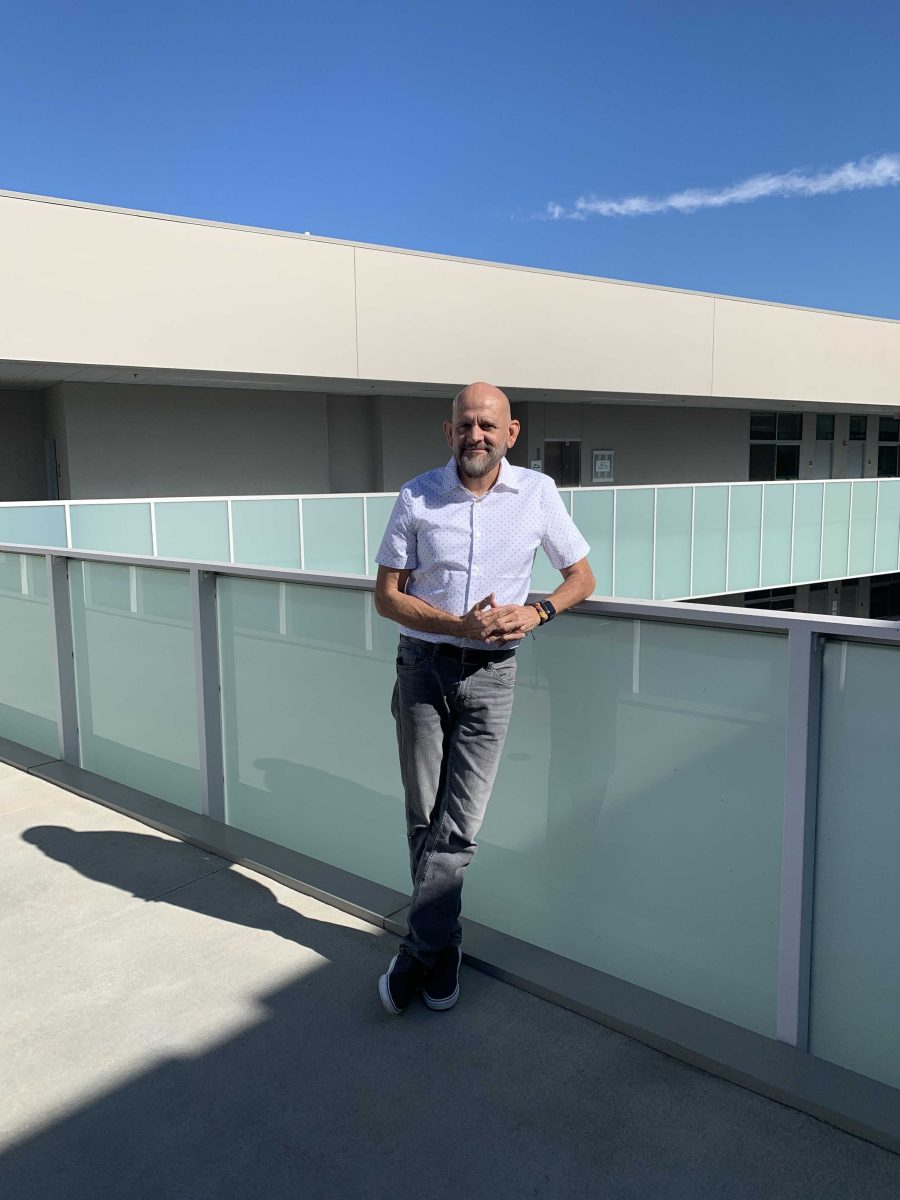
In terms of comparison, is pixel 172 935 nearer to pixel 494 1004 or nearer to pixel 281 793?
pixel 281 793

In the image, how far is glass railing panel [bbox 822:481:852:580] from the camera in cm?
2064

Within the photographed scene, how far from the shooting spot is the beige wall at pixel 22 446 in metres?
17.9

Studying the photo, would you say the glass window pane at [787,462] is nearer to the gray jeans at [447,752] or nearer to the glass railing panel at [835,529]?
the glass railing panel at [835,529]

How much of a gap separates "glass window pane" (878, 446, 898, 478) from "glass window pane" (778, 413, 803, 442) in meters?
4.22

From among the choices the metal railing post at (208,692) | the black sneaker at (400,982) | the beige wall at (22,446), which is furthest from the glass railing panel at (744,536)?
the black sneaker at (400,982)

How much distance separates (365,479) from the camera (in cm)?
2188

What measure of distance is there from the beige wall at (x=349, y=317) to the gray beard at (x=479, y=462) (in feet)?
41.3

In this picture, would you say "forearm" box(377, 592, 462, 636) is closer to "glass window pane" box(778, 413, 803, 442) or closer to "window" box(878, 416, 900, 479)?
"glass window pane" box(778, 413, 803, 442)

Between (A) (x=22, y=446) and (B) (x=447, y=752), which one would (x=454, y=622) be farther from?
(A) (x=22, y=446)

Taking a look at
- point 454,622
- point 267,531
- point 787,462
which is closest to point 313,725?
point 454,622

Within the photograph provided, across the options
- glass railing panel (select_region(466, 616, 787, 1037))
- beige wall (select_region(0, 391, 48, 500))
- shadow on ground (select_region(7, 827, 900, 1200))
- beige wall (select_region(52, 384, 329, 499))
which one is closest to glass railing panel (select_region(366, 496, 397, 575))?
beige wall (select_region(52, 384, 329, 499))

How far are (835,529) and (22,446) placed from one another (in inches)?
618

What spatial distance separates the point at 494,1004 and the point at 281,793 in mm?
1609

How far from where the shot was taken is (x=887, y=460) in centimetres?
3341
